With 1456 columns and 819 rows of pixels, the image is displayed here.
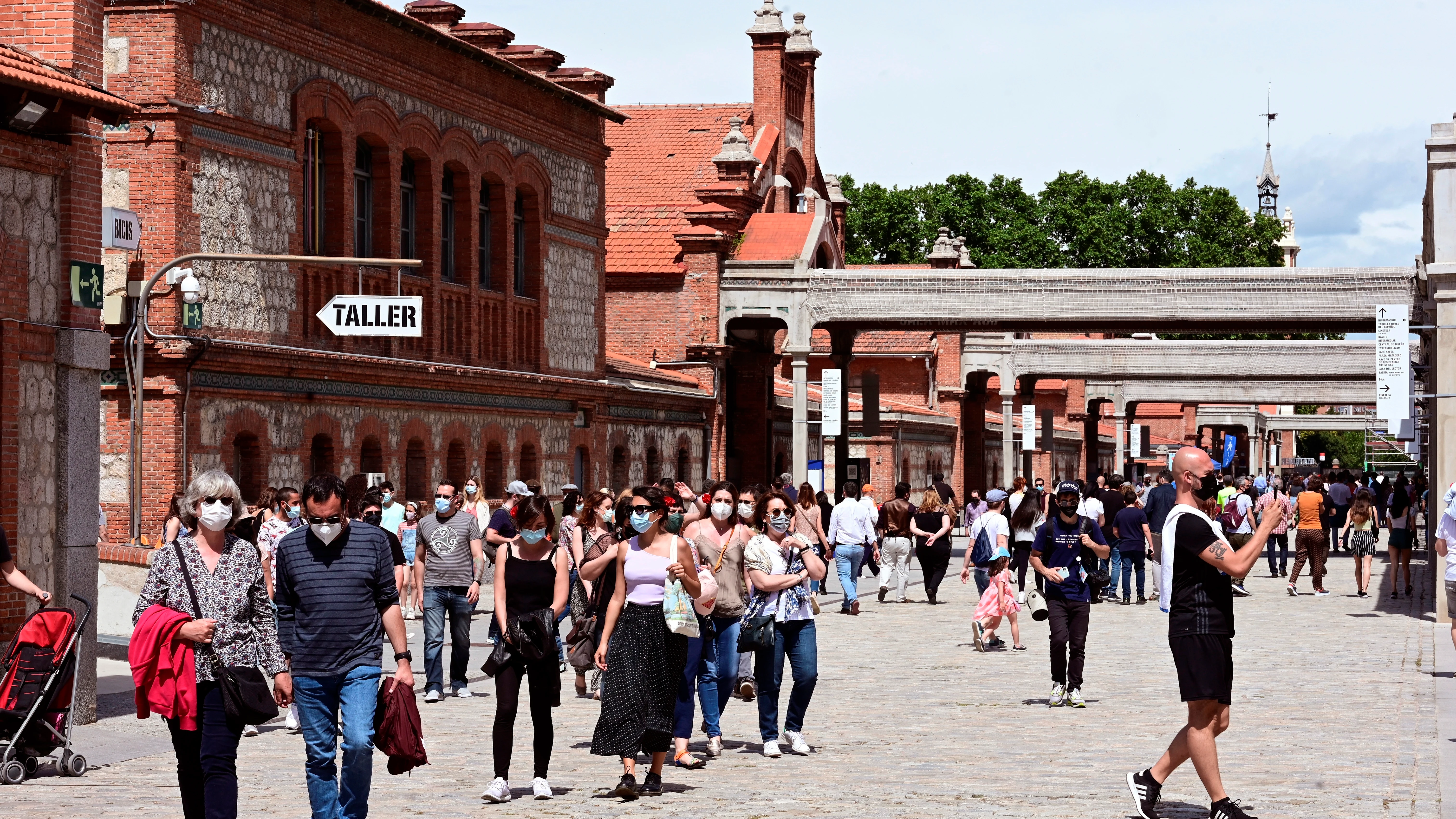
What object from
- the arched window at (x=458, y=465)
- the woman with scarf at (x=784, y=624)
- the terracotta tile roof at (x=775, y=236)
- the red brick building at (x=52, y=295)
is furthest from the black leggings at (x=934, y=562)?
the terracotta tile roof at (x=775, y=236)

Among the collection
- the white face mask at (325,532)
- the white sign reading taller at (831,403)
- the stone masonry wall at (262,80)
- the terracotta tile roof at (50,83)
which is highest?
the stone masonry wall at (262,80)

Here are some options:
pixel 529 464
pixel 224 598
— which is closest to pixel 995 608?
pixel 224 598

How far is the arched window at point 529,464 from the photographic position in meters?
33.4

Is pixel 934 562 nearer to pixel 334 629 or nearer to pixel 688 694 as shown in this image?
pixel 688 694

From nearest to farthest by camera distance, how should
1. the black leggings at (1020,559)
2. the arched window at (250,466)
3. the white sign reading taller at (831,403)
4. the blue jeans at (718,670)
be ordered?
the blue jeans at (718,670), the black leggings at (1020,559), the arched window at (250,466), the white sign reading taller at (831,403)

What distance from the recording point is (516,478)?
109 feet

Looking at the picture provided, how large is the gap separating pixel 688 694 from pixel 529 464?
72.5 ft

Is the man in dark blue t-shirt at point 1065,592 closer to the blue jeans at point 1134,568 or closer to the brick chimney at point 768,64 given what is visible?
the blue jeans at point 1134,568

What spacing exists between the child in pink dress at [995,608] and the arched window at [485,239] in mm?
14885

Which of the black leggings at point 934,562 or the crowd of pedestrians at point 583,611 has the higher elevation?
the crowd of pedestrians at point 583,611

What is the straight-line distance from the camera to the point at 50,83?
13492 millimetres

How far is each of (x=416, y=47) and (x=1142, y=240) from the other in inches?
2408

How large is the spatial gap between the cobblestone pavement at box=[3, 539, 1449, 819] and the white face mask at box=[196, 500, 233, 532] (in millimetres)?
2393

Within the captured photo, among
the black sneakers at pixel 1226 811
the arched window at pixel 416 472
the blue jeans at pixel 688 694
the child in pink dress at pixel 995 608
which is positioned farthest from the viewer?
the arched window at pixel 416 472
